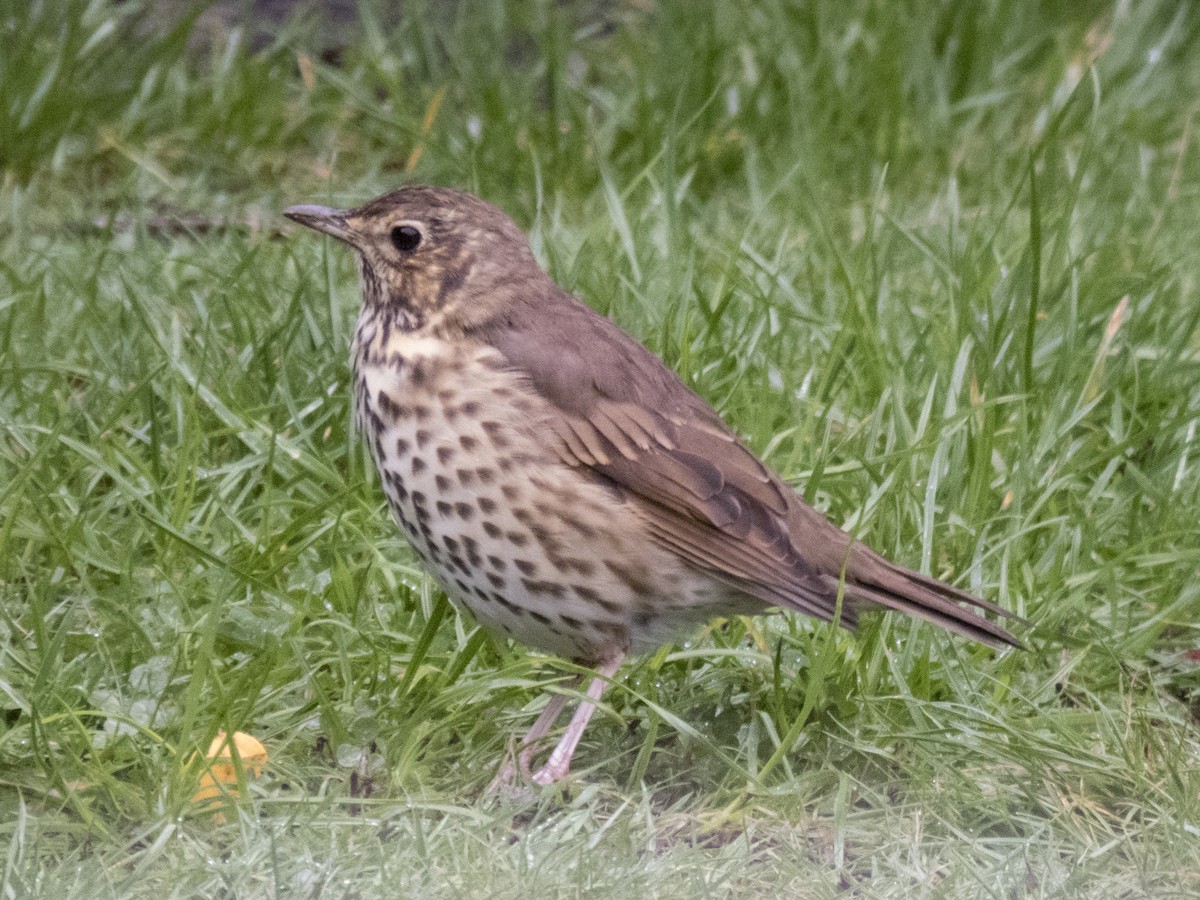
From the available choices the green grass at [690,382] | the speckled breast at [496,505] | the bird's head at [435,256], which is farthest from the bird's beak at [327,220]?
the green grass at [690,382]

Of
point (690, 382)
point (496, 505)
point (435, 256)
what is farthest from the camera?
point (690, 382)

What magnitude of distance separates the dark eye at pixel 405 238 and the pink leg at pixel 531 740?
907mm

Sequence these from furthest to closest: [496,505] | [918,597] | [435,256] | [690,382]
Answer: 1. [690,382]
2. [435,256]
3. [918,597]
4. [496,505]

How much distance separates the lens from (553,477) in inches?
132

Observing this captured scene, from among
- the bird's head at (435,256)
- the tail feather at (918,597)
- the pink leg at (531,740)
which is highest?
the bird's head at (435,256)

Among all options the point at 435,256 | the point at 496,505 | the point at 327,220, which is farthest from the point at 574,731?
the point at 327,220

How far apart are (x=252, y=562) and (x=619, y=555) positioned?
0.86 meters

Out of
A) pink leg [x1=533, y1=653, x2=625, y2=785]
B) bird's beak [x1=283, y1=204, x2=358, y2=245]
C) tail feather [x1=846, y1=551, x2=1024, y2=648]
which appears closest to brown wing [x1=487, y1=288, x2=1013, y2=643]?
tail feather [x1=846, y1=551, x2=1024, y2=648]

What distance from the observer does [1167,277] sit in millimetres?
5020

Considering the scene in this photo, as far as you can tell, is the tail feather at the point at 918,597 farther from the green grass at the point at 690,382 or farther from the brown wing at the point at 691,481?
the green grass at the point at 690,382

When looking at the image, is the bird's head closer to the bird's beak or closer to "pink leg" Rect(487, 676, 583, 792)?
the bird's beak

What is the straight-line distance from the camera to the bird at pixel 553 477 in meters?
3.32

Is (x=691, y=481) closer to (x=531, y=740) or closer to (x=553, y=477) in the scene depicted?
(x=553, y=477)

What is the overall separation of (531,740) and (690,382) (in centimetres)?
125
